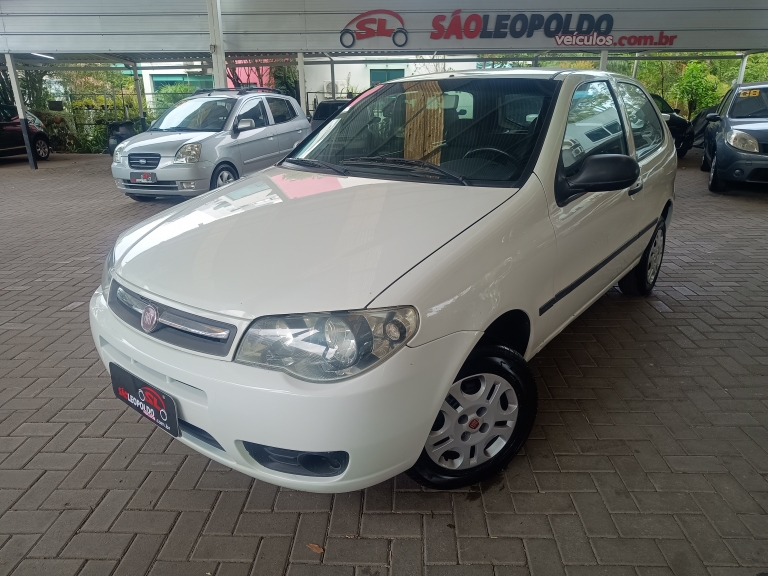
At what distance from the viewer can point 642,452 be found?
2.65 metres

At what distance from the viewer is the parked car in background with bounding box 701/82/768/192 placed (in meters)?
8.19

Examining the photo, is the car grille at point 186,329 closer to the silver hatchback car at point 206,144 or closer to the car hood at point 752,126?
the silver hatchback car at point 206,144

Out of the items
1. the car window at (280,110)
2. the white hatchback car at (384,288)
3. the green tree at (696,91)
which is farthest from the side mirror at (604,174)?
the green tree at (696,91)

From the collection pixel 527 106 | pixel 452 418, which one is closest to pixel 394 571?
pixel 452 418

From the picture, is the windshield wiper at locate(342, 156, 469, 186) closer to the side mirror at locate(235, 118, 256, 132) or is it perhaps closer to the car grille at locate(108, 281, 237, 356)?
the car grille at locate(108, 281, 237, 356)

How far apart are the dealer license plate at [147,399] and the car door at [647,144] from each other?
3037 millimetres

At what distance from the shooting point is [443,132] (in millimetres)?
2967

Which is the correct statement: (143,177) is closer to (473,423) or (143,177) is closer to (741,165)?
(473,423)

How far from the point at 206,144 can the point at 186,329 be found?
21.5 ft

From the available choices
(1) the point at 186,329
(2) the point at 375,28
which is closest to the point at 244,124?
(2) the point at 375,28

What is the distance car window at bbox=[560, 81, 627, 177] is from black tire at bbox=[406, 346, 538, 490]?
103 centimetres

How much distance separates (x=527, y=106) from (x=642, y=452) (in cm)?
177

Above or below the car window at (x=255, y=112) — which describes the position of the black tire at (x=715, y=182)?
below

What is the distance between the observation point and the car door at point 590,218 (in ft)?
8.86
